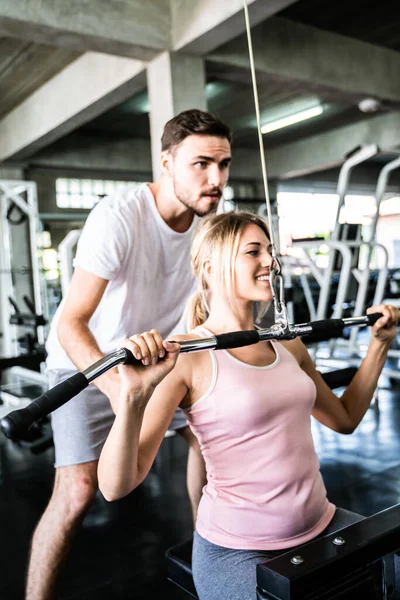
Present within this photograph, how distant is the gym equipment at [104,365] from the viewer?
0.77 meters

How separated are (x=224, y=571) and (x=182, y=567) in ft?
0.71

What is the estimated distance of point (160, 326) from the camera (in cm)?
179

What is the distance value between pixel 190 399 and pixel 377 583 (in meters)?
0.48

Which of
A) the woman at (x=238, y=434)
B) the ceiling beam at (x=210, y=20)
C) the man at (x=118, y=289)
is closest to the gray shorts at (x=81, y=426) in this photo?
the man at (x=118, y=289)

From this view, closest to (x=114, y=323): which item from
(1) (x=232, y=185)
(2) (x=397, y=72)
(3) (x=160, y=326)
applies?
(3) (x=160, y=326)

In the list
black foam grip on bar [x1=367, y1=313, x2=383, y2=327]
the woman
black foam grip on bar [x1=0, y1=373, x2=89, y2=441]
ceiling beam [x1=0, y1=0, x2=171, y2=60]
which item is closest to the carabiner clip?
the woman

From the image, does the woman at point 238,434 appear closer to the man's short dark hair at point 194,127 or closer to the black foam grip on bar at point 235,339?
the black foam grip on bar at point 235,339

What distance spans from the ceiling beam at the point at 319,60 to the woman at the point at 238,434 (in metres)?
3.28

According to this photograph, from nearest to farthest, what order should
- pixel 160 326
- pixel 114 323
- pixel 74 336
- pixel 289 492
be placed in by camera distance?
pixel 289 492
pixel 74 336
pixel 114 323
pixel 160 326

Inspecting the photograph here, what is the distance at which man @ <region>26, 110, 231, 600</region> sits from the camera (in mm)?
1496

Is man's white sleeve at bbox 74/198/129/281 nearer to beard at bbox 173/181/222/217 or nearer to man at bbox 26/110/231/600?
man at bbox 26/110/231/600

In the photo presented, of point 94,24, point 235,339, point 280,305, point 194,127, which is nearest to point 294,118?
point 94,24

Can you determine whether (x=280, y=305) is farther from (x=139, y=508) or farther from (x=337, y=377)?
(x=139, y=508)

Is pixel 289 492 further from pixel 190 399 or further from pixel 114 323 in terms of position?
pixel 114 323
